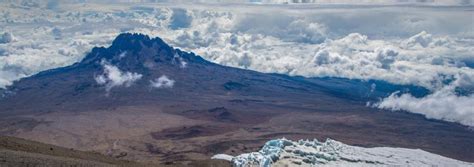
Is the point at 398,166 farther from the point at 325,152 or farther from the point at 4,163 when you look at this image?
the point at 4,163

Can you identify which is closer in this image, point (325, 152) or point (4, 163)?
point (4, 163)

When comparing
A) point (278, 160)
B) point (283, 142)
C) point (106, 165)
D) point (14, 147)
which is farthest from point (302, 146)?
point (14, 147)

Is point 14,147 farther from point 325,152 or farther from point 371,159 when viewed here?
point 371,159

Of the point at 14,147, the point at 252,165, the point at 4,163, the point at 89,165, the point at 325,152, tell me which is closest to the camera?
the point at 4,163

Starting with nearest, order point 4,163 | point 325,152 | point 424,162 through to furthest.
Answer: point 4,163 < point 325,152 < point 424,162

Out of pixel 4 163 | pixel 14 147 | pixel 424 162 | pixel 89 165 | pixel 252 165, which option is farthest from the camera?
pixel 424 162

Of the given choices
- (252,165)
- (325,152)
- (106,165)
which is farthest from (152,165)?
(325,152)
